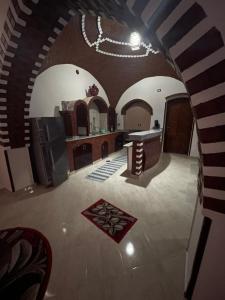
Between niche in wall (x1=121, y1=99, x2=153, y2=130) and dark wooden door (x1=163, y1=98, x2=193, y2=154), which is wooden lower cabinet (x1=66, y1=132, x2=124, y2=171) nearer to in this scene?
niche in wall (x1=121, y1=99, x2=153, y2=130)

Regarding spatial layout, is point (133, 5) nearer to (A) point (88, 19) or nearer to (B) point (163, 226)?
(B) point (163, 226)

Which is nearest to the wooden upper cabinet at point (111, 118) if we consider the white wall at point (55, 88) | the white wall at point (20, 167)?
the white wall at point (55, 88)

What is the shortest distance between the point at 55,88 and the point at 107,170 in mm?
3046

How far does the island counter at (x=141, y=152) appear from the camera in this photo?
11.8 feet

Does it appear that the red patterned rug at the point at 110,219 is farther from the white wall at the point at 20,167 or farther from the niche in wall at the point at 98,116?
the niche in wall at the point at 98,116

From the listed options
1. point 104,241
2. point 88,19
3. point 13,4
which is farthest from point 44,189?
point 88,19

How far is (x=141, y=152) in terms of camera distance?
368cm

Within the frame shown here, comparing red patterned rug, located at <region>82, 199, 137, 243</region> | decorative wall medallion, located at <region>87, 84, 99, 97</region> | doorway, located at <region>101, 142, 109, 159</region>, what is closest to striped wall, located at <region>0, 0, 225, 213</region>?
red patterned rug, located at <region>82, 199, 137, 243</region>

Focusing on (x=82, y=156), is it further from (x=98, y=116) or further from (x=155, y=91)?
(x=155, y=91)

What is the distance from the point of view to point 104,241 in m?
1.95

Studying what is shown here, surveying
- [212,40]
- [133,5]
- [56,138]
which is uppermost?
[133,5]

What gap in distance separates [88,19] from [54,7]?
2.21 m

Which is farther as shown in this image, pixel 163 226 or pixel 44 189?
pixel 44 189

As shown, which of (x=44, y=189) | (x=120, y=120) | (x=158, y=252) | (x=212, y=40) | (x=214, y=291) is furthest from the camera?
(x=120, y=120)
